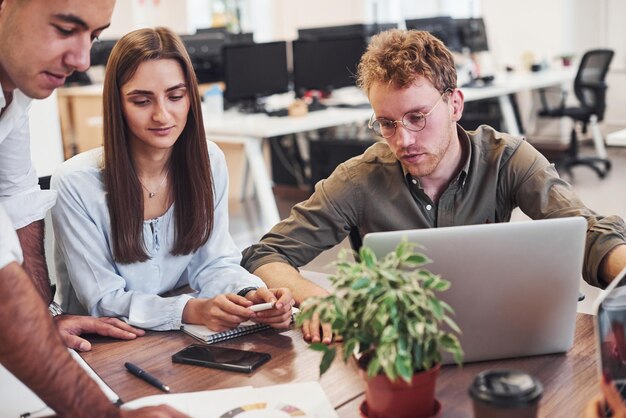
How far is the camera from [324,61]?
5.86m

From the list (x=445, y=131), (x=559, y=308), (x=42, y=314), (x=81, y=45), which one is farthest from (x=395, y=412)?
(x=445, y=131)

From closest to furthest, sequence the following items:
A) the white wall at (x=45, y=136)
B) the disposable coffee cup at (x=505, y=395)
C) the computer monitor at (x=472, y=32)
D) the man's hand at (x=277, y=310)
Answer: the disposable coffee cup at (x=505, y=395) < the man's hand at (x=277, y=310) < the white wall at (x=45, y=136) < the computer monitor at (x=472, y=32)

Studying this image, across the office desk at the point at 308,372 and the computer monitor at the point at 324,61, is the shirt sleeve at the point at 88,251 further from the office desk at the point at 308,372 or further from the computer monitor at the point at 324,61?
the computer monitor at the point at 324,61

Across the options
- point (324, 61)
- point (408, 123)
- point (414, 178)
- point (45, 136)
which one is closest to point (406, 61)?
point (408, 123)

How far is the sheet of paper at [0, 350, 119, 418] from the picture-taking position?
1.37 metres

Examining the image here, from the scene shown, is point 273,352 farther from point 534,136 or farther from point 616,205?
point 534,136

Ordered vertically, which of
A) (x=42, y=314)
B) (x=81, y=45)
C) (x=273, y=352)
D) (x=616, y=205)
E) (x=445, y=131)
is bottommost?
(x=616, y=205)

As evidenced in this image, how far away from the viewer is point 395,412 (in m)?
1.16

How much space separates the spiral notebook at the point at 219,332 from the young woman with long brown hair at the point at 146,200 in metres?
0.09

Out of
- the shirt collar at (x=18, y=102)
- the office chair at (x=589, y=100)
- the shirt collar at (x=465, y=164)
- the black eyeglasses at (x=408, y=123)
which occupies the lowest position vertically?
the office chair at (x=589, y=100)

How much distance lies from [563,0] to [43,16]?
7399 mm

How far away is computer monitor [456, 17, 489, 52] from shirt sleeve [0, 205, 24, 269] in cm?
661

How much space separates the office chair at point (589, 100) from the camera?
21.4ft

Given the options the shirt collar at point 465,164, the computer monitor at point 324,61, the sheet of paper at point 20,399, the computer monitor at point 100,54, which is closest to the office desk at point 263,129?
the computer monitor at point 324,61
